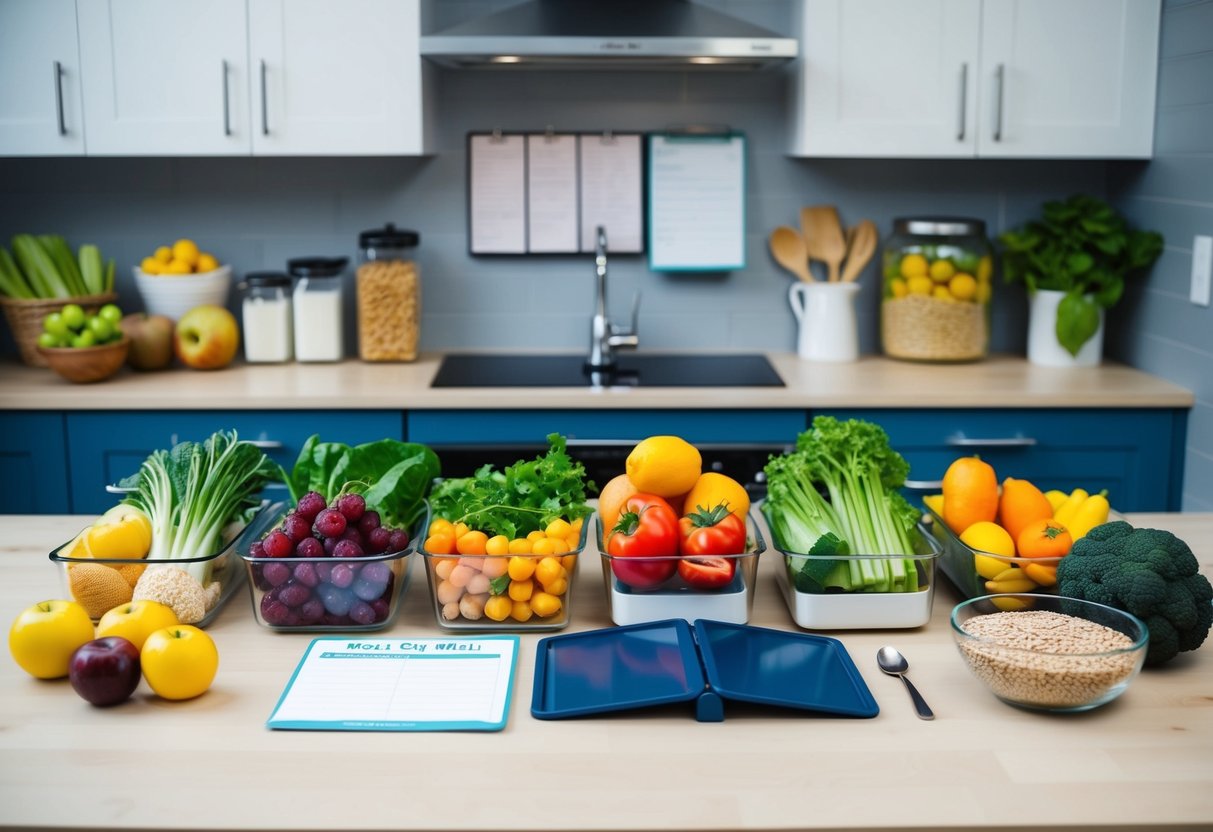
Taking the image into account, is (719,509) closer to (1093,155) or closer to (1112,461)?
(1112,461)

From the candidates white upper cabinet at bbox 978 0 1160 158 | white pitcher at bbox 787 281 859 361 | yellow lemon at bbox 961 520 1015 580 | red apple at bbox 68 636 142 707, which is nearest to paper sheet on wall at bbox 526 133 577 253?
white pitcher at bbox 787 281 859 361

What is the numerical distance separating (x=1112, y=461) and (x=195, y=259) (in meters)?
2.48

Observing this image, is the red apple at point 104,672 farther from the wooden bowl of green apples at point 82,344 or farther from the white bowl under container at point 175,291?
the white bowl under container at point 175,291

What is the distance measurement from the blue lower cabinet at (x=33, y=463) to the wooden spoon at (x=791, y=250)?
1.96m

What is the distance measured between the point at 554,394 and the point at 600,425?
14 cm

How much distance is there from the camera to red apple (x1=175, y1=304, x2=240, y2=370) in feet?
10.5

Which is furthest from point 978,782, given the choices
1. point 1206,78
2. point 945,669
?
point 1206,78

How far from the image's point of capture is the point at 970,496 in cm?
169

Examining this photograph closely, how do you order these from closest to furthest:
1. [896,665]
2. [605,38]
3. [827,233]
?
[896,665] < [605,38] < [827,233]

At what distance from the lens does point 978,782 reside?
1.21 m

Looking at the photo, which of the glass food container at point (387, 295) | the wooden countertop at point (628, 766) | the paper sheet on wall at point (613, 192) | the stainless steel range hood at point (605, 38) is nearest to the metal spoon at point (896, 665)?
the wooden countertop at point (628, 766)

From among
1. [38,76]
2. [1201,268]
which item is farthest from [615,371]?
[38,76]

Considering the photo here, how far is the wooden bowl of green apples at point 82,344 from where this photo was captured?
3.01 metres

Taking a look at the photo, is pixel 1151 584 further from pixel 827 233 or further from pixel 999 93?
pixel 827 233
